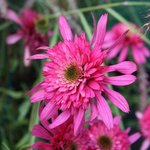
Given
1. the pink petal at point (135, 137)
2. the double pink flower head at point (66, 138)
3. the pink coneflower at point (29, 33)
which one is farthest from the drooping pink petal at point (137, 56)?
the double pink flower head at point (66, 138)

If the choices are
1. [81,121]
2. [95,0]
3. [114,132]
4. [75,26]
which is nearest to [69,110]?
[81,121]

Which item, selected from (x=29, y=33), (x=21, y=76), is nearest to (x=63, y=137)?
(x=29, y=33)

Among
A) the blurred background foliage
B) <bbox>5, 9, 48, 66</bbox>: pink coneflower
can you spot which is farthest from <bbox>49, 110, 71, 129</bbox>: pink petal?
the blurred background foliage

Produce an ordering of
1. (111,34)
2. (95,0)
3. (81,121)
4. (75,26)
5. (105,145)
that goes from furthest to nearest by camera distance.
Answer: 1. (95,0)
2. (111,34)
3. (75,26)
4. (105,145)
5. (81,121)

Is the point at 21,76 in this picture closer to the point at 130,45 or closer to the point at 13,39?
the point at 13,39

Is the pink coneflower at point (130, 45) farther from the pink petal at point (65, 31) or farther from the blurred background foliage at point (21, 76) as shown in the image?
the pink petal at point (65, 31)

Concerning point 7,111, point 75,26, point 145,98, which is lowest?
point 145,98

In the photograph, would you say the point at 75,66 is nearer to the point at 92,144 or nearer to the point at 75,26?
the point at 92,144

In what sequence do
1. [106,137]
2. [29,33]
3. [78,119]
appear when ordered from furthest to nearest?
[29,33]
[106,137]
[78,119]
